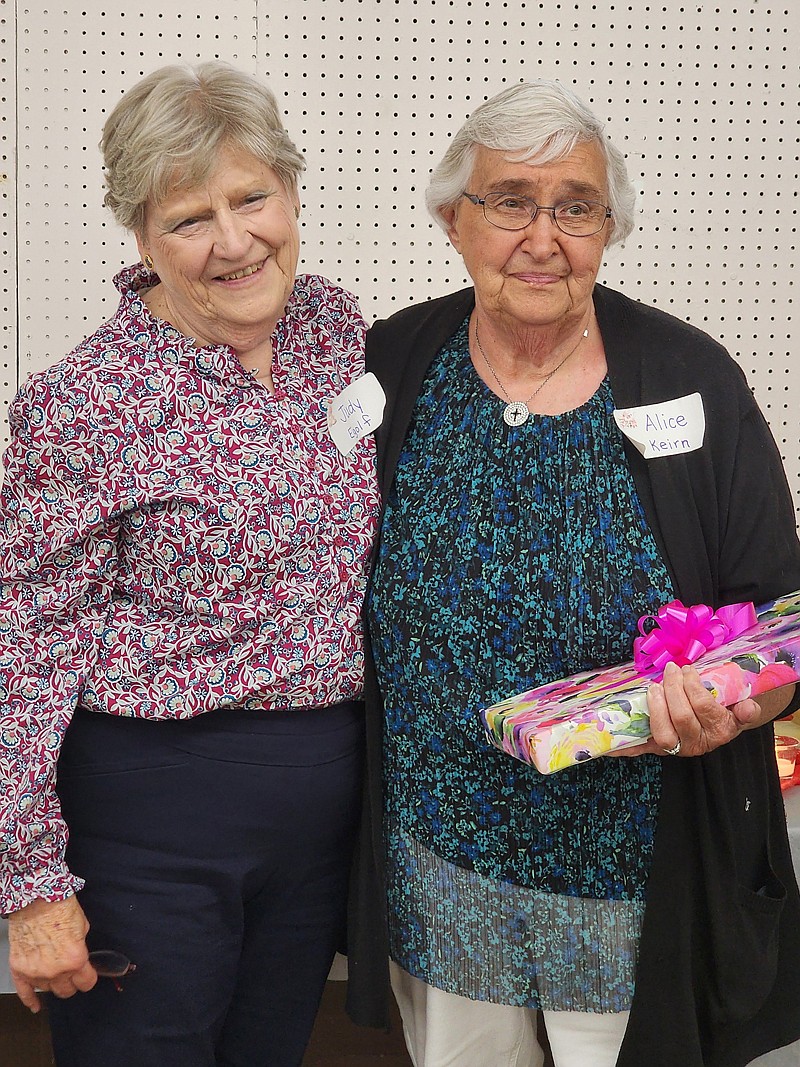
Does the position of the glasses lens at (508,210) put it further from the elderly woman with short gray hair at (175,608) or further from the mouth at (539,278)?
the elderly woman with short gray hair at (175,608)

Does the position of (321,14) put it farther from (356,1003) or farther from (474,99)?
(356,1003)

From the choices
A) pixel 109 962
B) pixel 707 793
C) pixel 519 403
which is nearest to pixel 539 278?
pixel 519 403

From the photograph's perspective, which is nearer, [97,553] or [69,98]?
[97,553]

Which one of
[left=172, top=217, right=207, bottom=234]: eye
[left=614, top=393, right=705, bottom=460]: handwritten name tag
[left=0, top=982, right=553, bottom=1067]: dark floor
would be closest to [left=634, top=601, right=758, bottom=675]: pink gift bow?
[left=614, top=393, right=705, bottom=460]: handwritten name tag

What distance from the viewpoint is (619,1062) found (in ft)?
5.26

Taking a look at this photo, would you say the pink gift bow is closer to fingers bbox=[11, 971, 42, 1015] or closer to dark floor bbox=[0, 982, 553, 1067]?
fingers bbox=[11, 971, 42, 1015]

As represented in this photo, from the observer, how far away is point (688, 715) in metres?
1.37

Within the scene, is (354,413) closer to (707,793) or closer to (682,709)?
(682,709)

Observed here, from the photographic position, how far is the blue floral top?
5.09ft

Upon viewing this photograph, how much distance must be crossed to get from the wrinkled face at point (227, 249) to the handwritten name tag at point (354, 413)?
0.17 meters

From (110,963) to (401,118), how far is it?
2.00 m

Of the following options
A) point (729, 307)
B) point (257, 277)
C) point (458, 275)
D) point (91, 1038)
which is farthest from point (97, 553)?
point (729, 307)

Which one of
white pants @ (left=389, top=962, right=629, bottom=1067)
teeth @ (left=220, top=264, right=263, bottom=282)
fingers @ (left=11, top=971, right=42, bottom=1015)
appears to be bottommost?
white pants @ (left=389, top=962, right=629, bottom=1067)

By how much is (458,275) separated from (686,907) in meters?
1.70
